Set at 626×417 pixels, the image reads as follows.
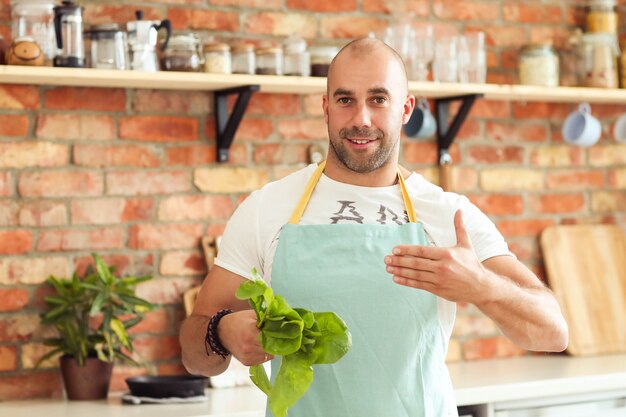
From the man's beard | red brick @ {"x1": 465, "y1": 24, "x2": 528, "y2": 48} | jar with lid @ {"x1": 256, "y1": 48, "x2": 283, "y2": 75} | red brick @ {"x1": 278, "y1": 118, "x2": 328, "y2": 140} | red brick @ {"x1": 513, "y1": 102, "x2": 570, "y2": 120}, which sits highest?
red brick @ {"x1": 465, "y1": 24, "x2": 528, "y2": 48}

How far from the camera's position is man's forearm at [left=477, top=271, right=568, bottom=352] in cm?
214

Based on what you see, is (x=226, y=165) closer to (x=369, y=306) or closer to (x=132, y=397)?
(x=132, y=397)

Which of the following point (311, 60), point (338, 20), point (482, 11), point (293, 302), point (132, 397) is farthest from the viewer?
point (482, 11)

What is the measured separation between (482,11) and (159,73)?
1.37 m

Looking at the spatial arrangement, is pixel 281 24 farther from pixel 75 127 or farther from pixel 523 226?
pixel 523 226

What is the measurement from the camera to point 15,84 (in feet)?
10.5

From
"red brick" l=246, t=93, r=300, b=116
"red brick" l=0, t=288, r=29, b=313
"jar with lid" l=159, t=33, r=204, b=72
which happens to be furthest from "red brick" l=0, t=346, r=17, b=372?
"red brick" l=246, t=93, r=300, b=116

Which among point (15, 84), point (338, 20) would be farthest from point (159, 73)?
point (338, 20)

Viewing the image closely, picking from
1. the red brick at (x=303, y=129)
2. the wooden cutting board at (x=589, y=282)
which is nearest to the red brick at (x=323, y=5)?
the red brick at (x=303, y=129)

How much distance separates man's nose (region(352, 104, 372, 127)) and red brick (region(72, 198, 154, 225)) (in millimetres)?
1253

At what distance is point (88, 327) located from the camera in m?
3.20

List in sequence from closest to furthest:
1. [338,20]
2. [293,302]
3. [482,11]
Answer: [293,302], [338,20], [482,11]

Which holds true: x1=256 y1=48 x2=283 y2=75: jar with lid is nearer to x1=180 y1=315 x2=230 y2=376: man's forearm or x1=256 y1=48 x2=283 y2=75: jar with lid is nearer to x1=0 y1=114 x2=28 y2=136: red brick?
x1=0 y1=114 x2=28 y2=136: red brick

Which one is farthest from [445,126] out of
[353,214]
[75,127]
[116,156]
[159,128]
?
[353,214]
